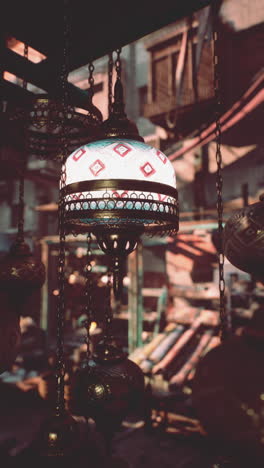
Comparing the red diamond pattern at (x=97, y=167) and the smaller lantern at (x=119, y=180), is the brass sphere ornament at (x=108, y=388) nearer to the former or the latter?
the smaller lantern at (x=119, y=180)

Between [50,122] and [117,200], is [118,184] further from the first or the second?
[50,122]

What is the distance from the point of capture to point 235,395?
1.17 meters

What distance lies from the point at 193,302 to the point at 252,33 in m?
8.27

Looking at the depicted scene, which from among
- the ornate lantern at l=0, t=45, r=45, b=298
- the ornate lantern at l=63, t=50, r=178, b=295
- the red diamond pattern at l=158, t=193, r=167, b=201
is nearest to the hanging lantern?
the ornate lantern at l=63, t=50, r=178, b=295

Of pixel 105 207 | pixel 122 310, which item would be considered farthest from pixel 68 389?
pixel 105 207

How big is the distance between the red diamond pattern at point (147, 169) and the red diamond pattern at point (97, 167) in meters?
0.22

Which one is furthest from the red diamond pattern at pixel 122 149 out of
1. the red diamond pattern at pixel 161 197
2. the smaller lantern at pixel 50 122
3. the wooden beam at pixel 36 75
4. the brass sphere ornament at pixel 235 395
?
the brass sphere ornament at pixel 235 395

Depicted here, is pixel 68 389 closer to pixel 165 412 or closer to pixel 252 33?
pixel 165 412

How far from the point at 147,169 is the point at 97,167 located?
0.89ft

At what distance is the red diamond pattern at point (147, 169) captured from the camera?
5.44 feet

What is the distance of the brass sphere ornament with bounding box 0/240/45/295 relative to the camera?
231 cm

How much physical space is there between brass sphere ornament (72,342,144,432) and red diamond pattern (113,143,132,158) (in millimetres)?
1256

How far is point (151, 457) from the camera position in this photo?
5.66m

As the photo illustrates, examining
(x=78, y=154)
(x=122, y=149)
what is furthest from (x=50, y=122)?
(x=122, y=149)
